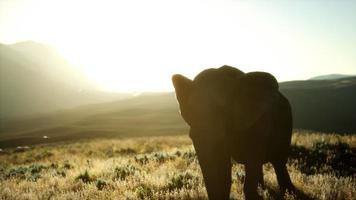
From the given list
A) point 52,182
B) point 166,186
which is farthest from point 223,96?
point 52,182

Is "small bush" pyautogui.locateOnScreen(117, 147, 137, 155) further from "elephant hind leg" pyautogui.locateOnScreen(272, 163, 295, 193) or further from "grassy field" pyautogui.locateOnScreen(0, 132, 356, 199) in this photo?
"elephant hind leg" pyautogui.locateOnScreen(272, 163, 295, 193)

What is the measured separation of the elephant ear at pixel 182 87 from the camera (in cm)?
555

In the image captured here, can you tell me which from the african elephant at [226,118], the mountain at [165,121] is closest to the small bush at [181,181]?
the african elephant at [226,118]

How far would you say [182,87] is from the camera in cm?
557

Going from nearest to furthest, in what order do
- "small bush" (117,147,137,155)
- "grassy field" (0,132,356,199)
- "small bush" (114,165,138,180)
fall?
"grassy field" (0,132,356,199) → "small bush" (114,165,138,180) → "small bush" (117,147,137,155)

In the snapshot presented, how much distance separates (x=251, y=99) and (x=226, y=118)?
0.51 meters

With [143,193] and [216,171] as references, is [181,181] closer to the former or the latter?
[143,193]

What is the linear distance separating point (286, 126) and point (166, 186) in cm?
311

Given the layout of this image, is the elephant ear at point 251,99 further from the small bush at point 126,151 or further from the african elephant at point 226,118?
the small bush at point 126,151

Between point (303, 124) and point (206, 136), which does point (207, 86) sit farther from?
point (303, 124)

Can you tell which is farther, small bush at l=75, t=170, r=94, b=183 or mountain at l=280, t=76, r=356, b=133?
mountain at l=280, t=76, r=356, b=133

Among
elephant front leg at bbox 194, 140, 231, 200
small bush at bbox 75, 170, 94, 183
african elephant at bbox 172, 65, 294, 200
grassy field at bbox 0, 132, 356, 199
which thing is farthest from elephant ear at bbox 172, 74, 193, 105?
small bush at bbox 75, 170, 94, 183

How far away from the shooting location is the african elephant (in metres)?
4.98

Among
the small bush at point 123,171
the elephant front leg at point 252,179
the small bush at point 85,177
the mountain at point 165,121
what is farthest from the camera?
the mountain at point 165,121
